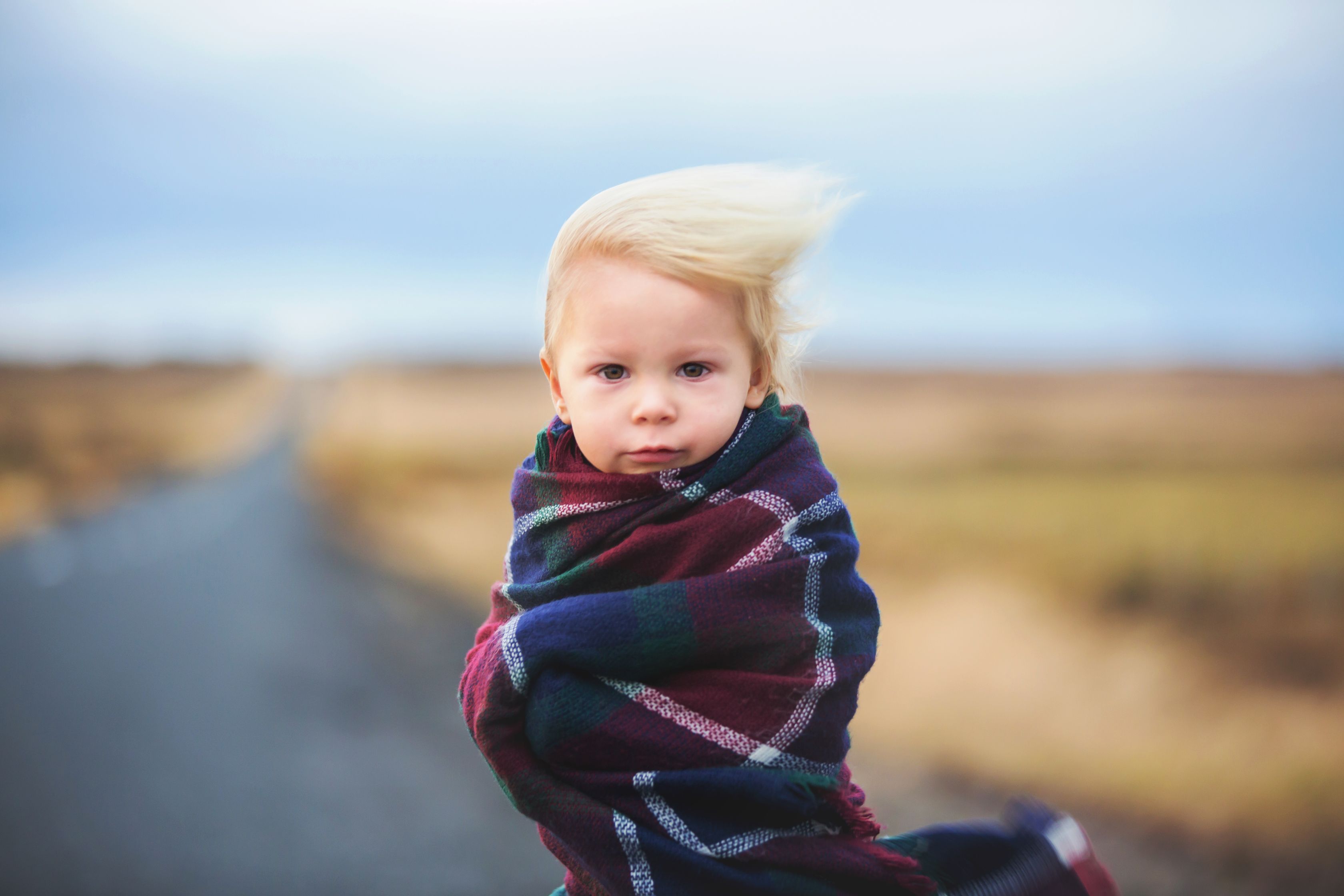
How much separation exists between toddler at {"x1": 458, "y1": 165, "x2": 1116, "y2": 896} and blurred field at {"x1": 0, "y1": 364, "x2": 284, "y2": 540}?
57.6 ft

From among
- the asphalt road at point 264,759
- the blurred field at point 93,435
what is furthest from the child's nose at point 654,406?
the blurred field at point 93,435

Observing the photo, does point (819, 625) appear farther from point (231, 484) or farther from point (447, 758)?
point (231, 484)

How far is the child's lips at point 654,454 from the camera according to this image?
160 cm

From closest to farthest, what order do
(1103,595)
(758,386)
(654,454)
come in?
(654,454) < (758,386) < (1103,595)

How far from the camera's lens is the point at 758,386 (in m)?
1.74

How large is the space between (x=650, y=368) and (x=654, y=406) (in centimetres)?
7

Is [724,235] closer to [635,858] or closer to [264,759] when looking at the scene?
[635,858]

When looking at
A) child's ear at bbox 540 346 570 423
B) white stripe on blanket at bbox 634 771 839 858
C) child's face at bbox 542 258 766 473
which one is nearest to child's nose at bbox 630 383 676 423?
child's face at bbox 542 258 766 473

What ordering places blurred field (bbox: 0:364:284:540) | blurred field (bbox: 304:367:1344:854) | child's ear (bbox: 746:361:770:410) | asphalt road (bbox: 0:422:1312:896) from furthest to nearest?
1. blurred field (bbox: 0:364:284:540)
2. blurred field (bbox: 304:367:1344:854)
3. asphalt road (bbox: 0:422:1312:896)
4. child's ear (bbox: 746:361:770:410)

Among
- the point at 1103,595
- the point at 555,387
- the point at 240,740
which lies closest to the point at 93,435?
the point at 240,740

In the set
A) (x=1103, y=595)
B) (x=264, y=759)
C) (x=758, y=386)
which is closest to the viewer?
(x=758, y=386)

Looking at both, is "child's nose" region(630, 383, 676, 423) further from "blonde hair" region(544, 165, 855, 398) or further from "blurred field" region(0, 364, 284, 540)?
"blurred field" region(0, 364, 284, 540)

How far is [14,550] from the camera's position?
14648mm

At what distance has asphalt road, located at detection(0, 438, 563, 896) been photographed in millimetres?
5723
